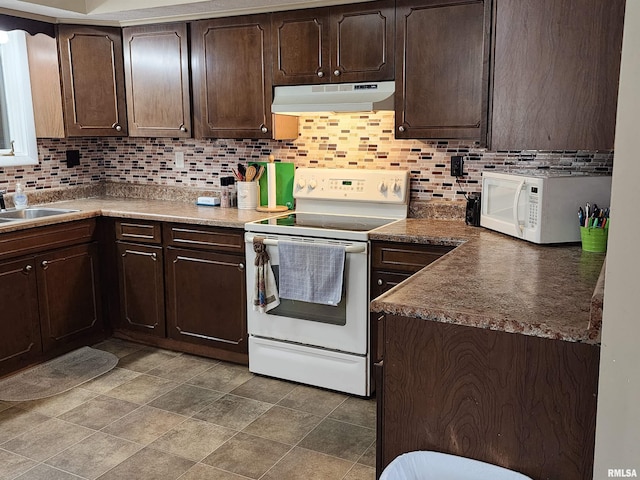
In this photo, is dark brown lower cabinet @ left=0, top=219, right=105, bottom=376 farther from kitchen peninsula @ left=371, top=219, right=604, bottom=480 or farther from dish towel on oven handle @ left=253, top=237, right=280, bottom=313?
kitchen peninsula @ left=371, top=219, right=604, bottom=480

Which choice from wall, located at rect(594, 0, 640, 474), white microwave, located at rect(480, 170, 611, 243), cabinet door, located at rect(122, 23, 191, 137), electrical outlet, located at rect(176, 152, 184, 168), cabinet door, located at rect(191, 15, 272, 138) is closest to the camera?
wall, located at rect(594, 0, 640, 474)

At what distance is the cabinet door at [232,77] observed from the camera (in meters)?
3.51

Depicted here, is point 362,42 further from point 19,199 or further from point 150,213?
point 19,199

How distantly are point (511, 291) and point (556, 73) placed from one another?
2.23ft

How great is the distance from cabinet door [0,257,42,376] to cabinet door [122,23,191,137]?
117 cm

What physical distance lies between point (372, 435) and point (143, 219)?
188cm

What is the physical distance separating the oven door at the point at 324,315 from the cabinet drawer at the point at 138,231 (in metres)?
0.68

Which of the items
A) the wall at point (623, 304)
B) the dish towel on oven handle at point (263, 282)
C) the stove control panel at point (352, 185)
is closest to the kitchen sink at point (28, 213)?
the dish towel on oven handle at point (263, 282)

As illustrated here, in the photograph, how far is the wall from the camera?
3.56ft

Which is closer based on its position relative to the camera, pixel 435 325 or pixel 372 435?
pixel 435 325

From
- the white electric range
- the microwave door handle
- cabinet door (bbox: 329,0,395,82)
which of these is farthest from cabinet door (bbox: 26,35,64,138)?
the microwave door handle

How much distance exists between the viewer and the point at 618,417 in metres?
1.17

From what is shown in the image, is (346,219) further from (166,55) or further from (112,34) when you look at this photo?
(112,34)

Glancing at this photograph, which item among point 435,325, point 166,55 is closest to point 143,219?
point 166,55
